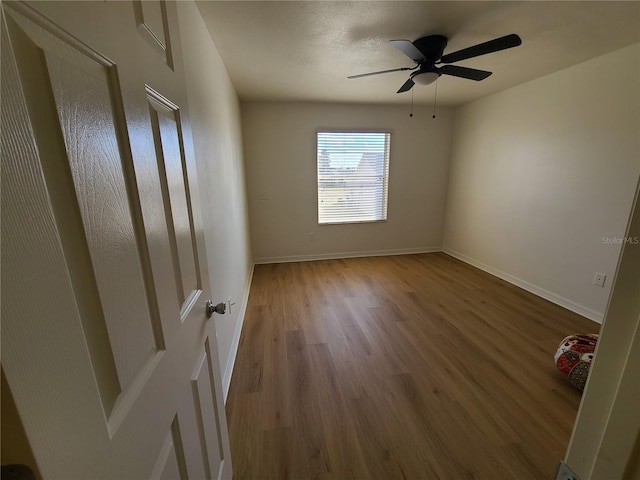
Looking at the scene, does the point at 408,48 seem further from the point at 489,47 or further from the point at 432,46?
the point at 489,47

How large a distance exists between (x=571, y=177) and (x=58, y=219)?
12.0ft

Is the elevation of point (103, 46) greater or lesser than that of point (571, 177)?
greater

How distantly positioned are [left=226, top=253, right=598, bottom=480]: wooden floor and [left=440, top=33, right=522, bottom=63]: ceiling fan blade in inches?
84.6

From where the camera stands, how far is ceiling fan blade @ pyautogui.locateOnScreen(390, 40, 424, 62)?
1.72m

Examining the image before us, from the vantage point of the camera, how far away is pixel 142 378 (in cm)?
52

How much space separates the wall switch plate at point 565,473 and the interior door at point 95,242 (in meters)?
0.94

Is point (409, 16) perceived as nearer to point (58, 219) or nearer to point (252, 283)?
point (58, 219)

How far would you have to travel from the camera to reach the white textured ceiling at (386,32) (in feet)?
5.26

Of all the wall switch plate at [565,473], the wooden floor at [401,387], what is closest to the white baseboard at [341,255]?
the wooden floor at [401,387]

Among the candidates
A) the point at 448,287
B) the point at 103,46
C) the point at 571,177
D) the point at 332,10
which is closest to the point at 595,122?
the point at 571,177

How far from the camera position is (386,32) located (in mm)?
1874

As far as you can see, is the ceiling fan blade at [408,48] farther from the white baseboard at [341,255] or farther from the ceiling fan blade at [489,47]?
the white baseboard at [341,255]

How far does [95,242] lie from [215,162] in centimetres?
158

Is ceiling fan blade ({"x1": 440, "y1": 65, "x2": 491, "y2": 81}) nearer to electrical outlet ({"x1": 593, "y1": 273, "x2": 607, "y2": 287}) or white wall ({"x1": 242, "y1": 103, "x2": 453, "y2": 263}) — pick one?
white wall ({"x1": 242, "y1": 103, "x2": 453, "y2": 263})
